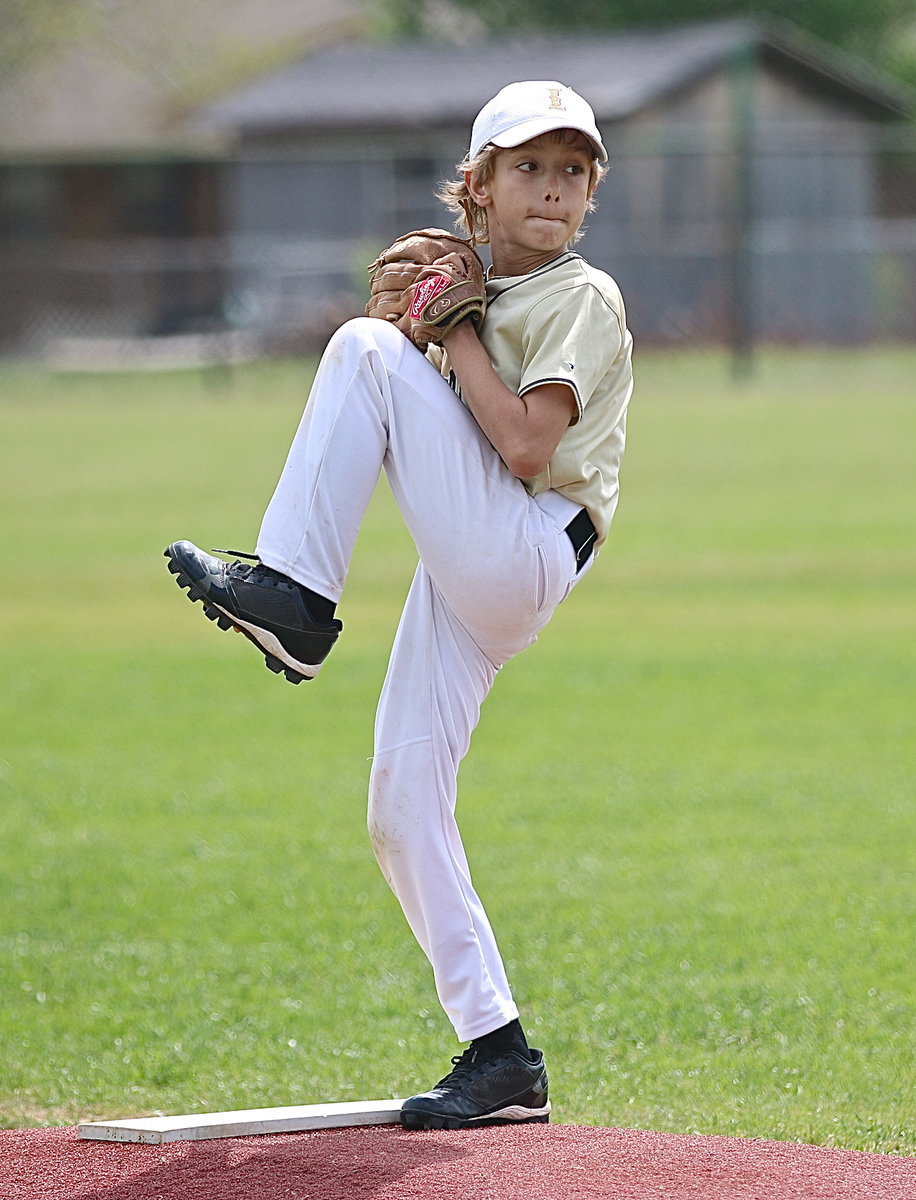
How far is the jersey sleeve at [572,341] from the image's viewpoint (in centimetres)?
326

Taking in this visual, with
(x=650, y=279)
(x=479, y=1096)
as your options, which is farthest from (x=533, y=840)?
(x=650, y=279)

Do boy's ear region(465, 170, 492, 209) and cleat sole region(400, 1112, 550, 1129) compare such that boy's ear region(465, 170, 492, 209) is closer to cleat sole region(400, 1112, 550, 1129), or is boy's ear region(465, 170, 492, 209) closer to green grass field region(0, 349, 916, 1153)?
cleat sole region(400, 1112, 550, 1129)

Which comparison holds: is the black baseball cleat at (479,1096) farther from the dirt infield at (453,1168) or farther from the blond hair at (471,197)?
the blond hair at (471,197)

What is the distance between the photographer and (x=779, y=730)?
26.9ft

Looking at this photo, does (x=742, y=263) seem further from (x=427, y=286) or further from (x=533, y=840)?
(x=427, y=286)

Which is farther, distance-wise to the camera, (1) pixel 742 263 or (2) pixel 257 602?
(1) pixel 742 263

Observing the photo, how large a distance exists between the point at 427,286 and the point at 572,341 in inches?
11.7

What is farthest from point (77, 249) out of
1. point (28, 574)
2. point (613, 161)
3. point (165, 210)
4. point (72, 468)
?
point (28, 574)

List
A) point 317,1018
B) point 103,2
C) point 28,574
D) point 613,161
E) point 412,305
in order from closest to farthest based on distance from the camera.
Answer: point 412,305, point 317,1018, point 28,574, point 613,161, point 103,2

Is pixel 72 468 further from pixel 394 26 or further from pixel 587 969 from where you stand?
pixel 394 26

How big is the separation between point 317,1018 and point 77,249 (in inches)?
1175

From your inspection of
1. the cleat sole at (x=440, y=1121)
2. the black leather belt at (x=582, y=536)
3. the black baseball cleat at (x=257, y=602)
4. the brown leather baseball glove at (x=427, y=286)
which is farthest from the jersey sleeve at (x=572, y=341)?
the cleat sole at (x=440, y=1121)

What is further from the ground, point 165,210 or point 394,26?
point 394,26

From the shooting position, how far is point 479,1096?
348 cm
